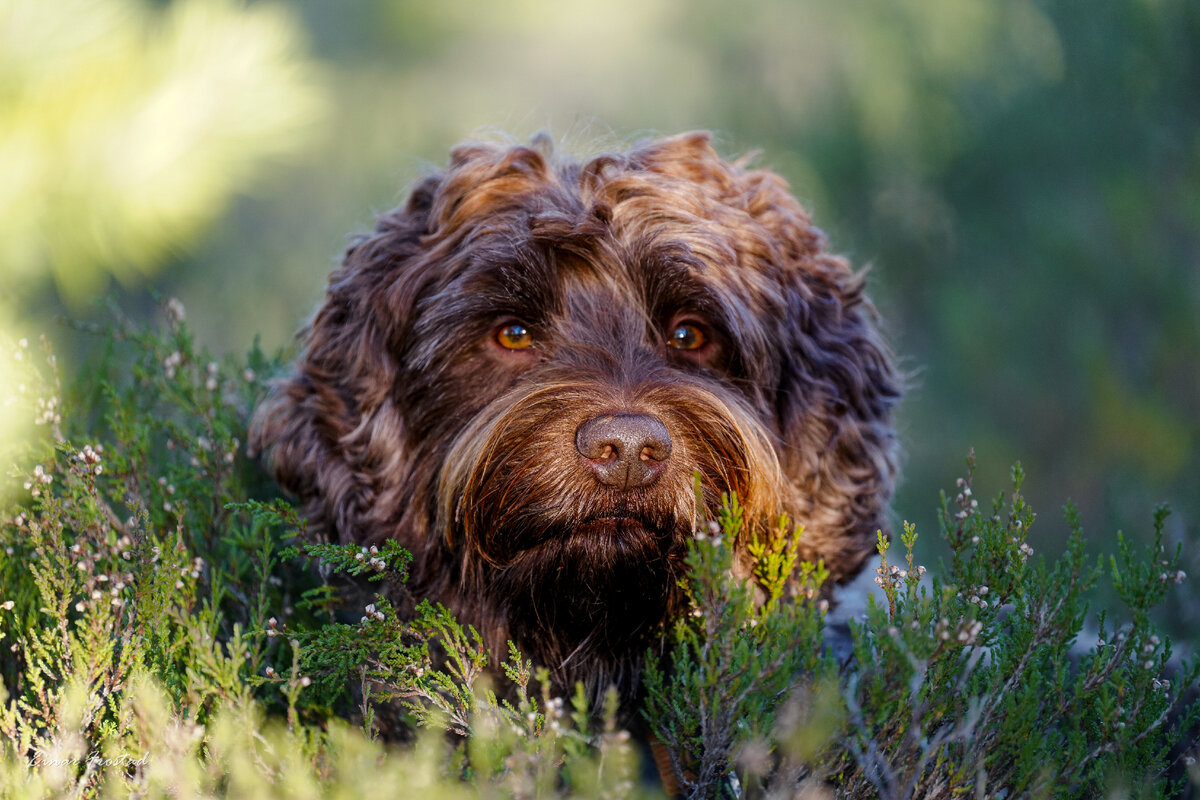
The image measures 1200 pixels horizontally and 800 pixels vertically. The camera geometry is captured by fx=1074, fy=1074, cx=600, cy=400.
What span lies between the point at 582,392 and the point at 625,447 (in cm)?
19

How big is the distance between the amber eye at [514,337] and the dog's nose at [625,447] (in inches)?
18.4

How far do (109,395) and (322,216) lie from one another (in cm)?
619

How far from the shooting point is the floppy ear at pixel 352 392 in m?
2.67

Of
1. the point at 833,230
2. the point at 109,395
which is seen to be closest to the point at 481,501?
the point at 109,395

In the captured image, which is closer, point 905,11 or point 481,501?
point 481,501

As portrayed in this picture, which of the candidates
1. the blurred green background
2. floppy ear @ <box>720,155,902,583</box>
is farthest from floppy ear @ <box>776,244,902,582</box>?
the blurred green background

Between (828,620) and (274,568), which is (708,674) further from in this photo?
(274,568)

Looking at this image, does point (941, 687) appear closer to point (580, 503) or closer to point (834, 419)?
point (580, 503)

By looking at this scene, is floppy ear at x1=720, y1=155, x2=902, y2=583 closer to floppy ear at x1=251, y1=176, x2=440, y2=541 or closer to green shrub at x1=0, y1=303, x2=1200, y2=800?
green shrub at x1=0, y1=303, x2=1200, y2=800

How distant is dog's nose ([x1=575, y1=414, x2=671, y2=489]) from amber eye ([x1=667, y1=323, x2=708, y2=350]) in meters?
0.49

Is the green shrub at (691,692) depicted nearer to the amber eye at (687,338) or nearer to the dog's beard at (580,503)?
→ the dog's beard at (580,503)

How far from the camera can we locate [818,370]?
2775mm

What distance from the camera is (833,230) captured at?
24.1ft

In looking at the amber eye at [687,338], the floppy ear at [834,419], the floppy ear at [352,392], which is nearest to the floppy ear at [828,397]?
the floppy ear at [834,419]
